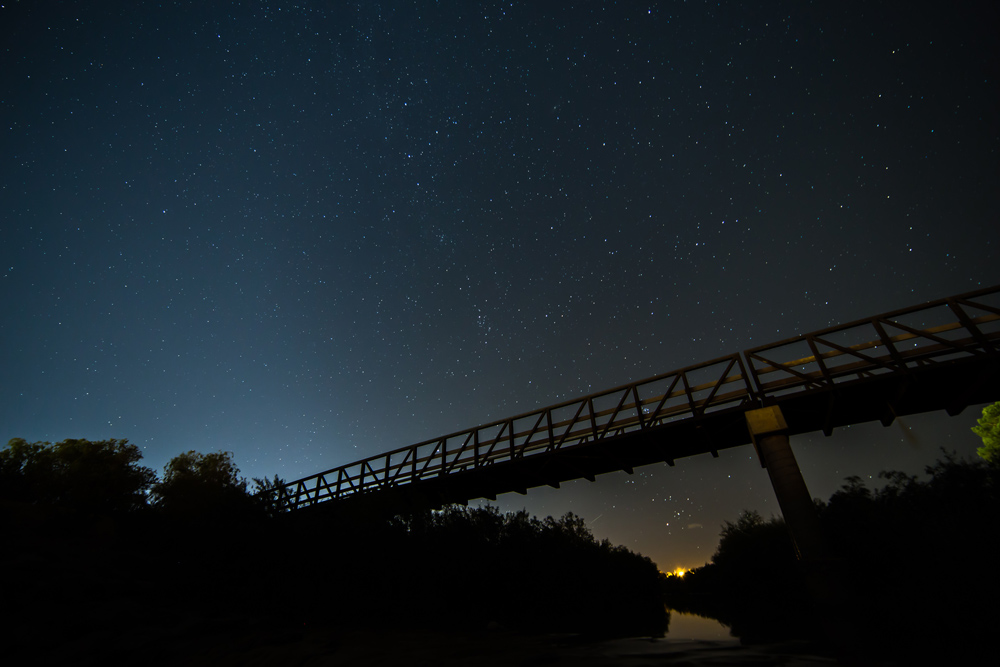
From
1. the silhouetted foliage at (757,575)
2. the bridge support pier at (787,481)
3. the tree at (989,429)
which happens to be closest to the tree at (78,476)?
the bridge support pier at (787,481)

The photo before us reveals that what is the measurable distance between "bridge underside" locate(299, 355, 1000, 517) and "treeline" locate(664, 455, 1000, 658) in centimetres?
360

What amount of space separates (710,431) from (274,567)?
12.5 meters

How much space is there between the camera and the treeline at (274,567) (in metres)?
8.19

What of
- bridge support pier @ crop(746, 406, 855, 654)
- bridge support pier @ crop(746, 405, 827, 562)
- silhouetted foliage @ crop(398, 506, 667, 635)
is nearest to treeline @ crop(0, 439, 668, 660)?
silhouetted foliage @ crop(398, 506, 667, 635)

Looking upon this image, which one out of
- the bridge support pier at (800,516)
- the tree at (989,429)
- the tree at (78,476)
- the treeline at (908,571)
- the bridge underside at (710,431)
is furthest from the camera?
the tree at (989,429)

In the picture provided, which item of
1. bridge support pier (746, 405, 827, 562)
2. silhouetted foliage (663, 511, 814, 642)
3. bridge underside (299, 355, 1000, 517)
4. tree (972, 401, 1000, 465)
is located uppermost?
tree (972, 401, 1000, 465)

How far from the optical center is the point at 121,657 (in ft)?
20.0

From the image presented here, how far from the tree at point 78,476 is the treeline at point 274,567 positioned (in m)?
0.82

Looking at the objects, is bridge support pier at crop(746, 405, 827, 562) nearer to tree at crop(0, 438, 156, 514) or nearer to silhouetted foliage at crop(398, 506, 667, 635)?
silhouetted foliage at crop(398, 506, 667, 635)

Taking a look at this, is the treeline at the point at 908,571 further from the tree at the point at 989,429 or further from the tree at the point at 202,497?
the tree at the point at 989,429

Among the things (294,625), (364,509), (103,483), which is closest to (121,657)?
(294,625)

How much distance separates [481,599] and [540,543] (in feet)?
18.9

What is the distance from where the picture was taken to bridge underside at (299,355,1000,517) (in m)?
10.4

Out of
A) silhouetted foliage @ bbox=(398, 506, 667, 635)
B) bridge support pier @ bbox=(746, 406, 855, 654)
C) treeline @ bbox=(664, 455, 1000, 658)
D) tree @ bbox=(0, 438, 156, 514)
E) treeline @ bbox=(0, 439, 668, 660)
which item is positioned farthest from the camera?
tree @ bbox=(0, 438, 156, 514)
